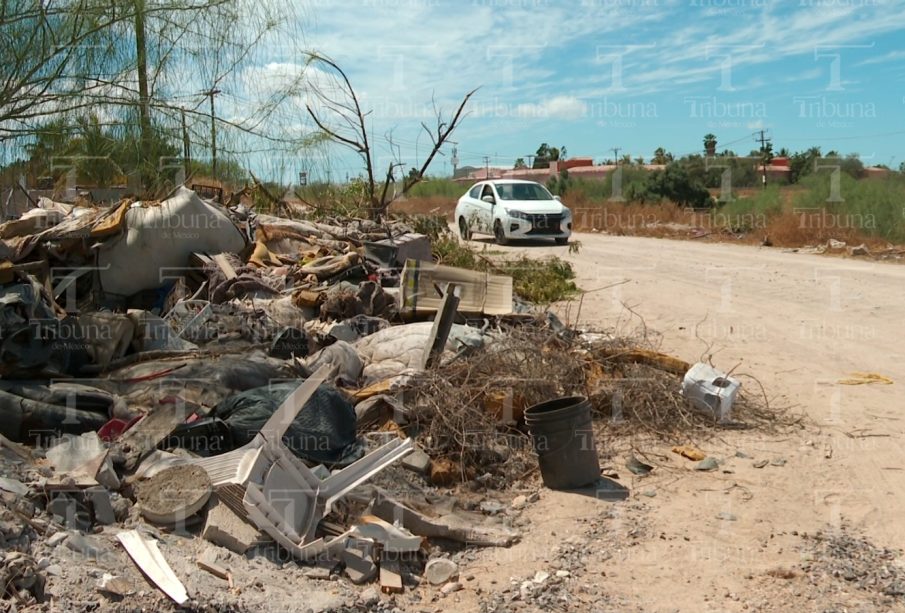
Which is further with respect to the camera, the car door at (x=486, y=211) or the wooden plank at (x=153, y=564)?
the car door at (x=486, y=211)

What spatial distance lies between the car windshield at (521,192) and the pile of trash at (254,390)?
9.05m

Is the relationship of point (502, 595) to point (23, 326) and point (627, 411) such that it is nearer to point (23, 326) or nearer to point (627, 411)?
point (627, 411)

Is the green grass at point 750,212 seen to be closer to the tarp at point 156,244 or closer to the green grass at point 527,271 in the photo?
the green grass at point 527,271

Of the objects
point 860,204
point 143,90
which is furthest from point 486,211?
point 143,90

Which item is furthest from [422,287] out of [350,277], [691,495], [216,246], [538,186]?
[538,186]

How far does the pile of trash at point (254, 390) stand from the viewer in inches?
169

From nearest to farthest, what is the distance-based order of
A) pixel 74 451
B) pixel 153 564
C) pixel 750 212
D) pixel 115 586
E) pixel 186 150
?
pixel 115 586 < pixel 153 564 < pixel 74 451 < pixel 186 150 < pixel 750 212

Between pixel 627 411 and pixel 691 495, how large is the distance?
1.32 metres

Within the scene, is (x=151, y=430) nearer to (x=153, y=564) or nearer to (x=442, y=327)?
(x=153, y=564)

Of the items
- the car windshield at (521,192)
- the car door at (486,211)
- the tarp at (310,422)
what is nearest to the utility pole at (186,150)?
the tarp at (310,422)

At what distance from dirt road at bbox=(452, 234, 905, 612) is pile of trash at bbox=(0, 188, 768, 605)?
1.66 ft

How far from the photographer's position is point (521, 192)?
750 inches

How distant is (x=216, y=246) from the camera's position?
981 centimetres

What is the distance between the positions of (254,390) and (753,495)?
3.32 m
